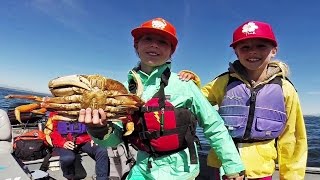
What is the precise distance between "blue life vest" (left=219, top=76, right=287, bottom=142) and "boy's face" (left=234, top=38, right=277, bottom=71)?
0.26 meters

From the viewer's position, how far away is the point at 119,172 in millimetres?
7105

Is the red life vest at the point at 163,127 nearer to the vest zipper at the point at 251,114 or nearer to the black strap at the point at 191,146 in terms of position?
the black strap at the point at 191,146

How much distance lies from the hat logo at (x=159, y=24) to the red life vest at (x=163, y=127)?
1.37 ft

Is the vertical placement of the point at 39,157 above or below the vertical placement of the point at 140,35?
below

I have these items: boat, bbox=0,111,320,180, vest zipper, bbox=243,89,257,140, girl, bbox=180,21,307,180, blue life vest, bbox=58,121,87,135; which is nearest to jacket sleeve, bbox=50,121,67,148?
blue life vest, bbox=58,121,87,135

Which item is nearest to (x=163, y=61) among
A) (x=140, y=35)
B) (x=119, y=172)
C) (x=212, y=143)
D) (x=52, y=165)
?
(x=140, y=35)

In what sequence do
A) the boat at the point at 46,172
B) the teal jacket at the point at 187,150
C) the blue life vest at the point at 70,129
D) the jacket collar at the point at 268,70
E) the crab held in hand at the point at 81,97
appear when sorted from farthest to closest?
1. the blue life vest at the point at 70,129
2. the boat at the point at 46,172
3. the jacket collar at the point at 268,70
4. the teal jacket at the point at 187,150
5. the crab held in hand at the point at 81,97

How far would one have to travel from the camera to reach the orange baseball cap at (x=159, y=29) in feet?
9.86

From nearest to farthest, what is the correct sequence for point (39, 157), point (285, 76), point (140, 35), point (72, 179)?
point (140, 35)
point (285, 76)
point (72, 179)
point (39, 157)

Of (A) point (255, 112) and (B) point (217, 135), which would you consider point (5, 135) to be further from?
(A) point (255, 112)

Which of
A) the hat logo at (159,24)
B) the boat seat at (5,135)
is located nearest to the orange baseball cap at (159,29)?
the hat logo at (159,24)

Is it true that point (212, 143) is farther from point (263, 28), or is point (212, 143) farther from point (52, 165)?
point (52, 165)

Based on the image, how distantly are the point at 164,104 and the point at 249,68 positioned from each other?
126cm

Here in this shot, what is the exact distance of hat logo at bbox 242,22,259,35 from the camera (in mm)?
3517
